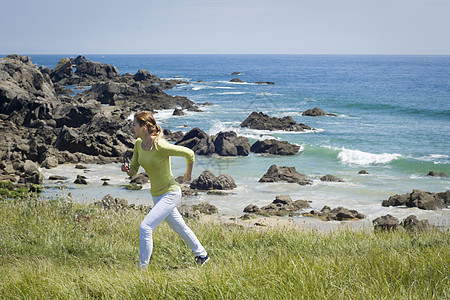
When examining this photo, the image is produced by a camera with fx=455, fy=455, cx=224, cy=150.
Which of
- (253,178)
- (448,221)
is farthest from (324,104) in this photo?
(448,221)

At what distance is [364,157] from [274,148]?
554 centimetres

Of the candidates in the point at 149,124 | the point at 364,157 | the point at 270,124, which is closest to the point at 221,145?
the point at 364,157

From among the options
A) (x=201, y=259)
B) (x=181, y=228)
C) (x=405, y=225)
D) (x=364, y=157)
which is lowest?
(x=364, y=157)

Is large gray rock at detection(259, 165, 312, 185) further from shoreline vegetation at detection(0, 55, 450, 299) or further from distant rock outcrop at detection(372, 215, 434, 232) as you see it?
shoreline vegetation at detection(0, 55, 450, 299)

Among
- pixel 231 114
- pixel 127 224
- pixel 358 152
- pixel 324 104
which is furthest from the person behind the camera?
pixel 324 104

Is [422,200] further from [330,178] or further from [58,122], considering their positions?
[58,122]

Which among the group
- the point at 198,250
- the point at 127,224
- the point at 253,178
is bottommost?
the point at 253,178

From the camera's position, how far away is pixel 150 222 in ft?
17.5

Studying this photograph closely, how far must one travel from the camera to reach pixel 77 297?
449 centimetres

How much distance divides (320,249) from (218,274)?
196 centimetres

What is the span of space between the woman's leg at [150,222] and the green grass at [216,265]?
0.25m

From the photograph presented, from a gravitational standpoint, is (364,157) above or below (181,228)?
below

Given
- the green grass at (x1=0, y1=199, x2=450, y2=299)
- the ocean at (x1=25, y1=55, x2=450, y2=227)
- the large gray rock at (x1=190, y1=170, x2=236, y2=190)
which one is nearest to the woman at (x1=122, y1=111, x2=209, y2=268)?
the green grass at (x1=0, y1=199, x2=450, y2=299)

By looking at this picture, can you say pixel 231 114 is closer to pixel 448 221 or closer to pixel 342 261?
pixel 448 221
